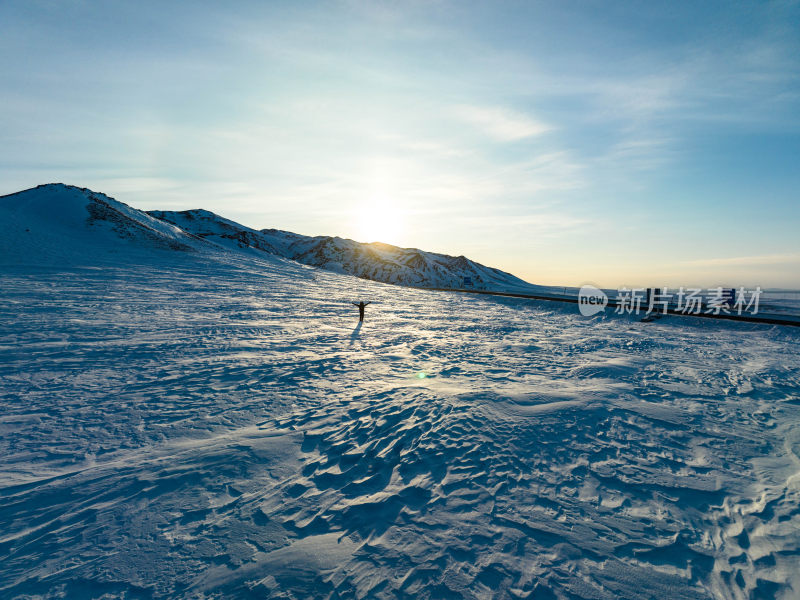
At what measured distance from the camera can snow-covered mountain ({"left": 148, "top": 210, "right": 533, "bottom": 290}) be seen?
110875 mm

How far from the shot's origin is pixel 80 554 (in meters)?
3.17

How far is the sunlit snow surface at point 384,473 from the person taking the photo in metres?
3.10

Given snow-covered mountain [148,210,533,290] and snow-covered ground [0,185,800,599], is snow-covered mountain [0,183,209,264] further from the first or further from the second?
snow-covered mountain [148,210,533,290]

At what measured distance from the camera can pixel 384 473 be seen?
4551mm

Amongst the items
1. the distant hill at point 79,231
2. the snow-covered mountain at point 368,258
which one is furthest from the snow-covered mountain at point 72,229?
the snow-covered mountain at point 368,258

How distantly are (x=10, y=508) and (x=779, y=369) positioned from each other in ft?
51.5

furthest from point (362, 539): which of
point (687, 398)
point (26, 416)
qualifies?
point (687, 398)

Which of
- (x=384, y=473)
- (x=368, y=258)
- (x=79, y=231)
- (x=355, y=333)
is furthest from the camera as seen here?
(x=368, y=258)

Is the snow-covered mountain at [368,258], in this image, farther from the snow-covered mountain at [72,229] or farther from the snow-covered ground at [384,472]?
the snow-covered ground at [384,472]

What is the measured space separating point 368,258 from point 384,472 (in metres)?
141

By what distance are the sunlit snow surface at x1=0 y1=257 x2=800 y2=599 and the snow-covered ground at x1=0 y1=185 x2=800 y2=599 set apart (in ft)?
0.09

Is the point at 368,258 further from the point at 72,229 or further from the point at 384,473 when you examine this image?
the point at 384,473

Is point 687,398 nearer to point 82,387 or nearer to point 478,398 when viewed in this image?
point 478,398

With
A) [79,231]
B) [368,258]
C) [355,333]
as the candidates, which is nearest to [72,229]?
[79,231]
